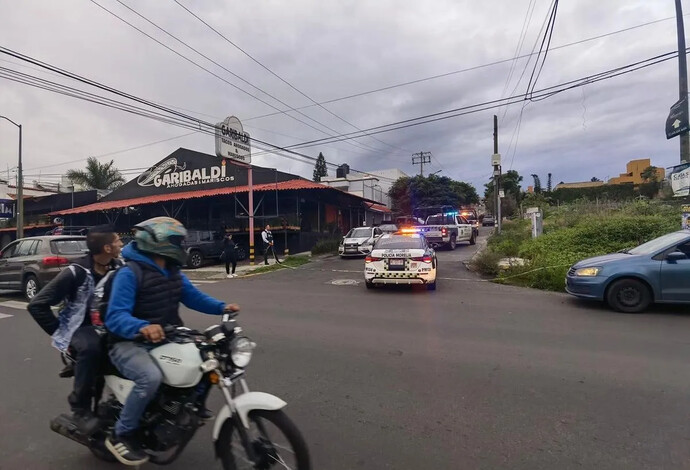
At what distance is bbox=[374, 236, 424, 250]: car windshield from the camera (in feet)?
36.2

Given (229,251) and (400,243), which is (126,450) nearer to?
(400,243)

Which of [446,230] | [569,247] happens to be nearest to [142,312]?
[569,247]

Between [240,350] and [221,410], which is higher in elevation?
[240,350]

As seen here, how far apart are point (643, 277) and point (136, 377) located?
330 inches

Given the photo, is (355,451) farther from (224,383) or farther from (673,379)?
(673,379)

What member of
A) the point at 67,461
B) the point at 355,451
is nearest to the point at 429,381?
the point at 355,451

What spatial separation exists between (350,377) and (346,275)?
390 inches

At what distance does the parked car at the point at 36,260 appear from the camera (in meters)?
9.93

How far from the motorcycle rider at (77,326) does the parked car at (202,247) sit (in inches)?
654

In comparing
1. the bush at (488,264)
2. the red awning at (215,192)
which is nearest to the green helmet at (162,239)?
the bush at (488,264)

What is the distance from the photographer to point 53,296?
2967 millimetres

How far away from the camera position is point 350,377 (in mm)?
4688

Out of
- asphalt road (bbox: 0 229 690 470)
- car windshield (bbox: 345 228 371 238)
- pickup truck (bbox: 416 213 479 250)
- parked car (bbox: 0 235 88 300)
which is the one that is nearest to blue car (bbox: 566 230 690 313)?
asphalt road (bbox: 0 229 690 470)

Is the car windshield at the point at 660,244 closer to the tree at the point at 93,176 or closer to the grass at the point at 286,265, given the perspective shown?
the grass at the point at 286,265
